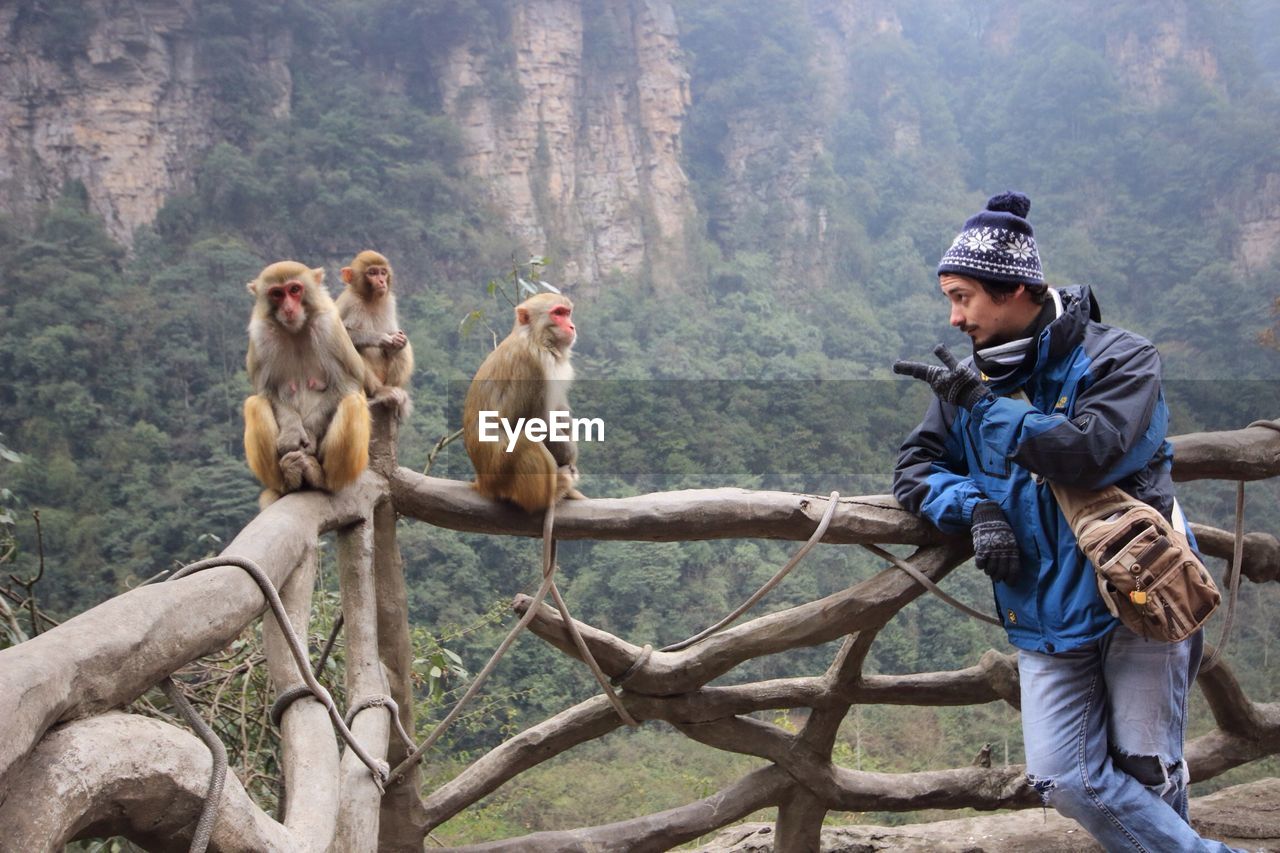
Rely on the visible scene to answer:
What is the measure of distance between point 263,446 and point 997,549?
1853 millimetres

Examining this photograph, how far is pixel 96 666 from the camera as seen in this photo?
58.2 inches

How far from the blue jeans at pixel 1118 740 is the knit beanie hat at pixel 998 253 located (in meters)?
0.78

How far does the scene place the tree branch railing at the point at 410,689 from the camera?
1433 millimetres

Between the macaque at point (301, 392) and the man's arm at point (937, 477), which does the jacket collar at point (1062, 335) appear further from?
the macaque at point (301, 392)

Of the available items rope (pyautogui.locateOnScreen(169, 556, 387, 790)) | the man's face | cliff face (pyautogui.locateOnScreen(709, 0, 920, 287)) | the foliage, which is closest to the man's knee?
the man's face

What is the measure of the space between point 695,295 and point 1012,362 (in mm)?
26477

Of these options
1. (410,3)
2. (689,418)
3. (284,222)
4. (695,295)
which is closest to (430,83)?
(410,3)

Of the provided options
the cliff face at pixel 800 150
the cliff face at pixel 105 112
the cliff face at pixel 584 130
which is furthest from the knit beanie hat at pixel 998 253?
the cliff face at pixel 800 150

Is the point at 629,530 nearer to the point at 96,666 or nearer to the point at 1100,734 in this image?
the point at 1100,734

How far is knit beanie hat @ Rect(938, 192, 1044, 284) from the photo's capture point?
2.29 metres

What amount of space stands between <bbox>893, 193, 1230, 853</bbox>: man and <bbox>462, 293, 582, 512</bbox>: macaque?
42.4 inches

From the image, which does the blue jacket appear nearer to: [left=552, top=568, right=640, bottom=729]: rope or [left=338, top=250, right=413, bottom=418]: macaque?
[left=552, top=568, right=640, bottom=729]: rope

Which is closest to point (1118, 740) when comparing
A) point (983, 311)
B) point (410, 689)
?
point (983, 311)

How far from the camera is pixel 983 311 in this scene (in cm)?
235
